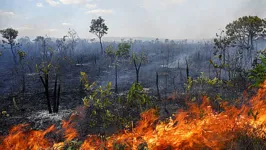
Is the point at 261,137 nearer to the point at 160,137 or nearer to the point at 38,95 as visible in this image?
the point at 160,137

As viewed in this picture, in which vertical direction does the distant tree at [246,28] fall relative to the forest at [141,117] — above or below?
above

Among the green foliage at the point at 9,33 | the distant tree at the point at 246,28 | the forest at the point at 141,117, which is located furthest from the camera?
the green foliage at the point at 9,33

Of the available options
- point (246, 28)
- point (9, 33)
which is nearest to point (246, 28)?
point (246, 28)

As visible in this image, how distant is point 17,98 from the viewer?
22.7 metres

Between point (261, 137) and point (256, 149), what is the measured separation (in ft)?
2.97

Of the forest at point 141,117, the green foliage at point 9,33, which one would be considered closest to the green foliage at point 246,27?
the forest at point 141,117

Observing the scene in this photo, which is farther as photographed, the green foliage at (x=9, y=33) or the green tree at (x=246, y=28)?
the green foliage at (x=9, y=33)

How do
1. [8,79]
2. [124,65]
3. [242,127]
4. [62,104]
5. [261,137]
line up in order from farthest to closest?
[124,65], [8,79], [62,104], [242,127], [261,137]

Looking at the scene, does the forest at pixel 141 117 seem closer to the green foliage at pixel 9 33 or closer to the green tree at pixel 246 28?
the green tree at pixel 246 28

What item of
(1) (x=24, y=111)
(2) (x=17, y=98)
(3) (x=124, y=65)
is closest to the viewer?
(1) (x=24, y=111)

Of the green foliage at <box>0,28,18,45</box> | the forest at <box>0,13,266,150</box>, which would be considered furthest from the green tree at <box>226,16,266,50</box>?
the green foliage at <box>0,28,18,45</box>

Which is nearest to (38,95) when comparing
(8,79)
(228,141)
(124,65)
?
(8,79)

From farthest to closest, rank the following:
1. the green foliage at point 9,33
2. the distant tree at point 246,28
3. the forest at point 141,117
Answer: the green foliage at point 9,33
the distant tree at point 246,28
the forest at point 141,117

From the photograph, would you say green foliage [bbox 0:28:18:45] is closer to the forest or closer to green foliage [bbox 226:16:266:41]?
the forest
